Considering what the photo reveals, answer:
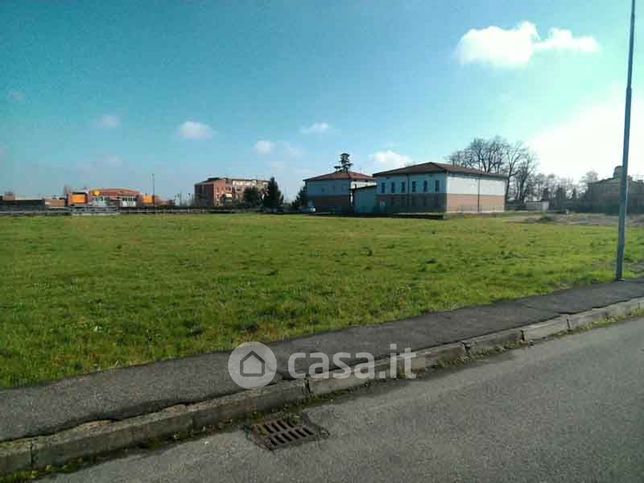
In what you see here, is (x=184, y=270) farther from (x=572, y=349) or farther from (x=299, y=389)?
(x=572, y=349)

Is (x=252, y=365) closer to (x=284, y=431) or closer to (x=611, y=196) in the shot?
(x=284, y=431)

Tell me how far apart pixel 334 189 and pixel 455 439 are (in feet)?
274

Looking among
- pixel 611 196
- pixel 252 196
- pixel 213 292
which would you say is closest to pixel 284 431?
pixel 213 292

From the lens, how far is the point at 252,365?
471 cm

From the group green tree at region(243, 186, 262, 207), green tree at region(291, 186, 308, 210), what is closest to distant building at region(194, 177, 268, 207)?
green tree at region(243, 186, 262, 207)

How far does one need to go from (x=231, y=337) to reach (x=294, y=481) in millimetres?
3016

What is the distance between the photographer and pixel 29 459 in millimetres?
3080

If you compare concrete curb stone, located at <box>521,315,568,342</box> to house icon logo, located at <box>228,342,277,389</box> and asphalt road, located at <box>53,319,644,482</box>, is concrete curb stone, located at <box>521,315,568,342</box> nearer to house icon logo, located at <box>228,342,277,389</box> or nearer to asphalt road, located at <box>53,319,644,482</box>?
asphalt road, located at <box>53,319,644,482</box>

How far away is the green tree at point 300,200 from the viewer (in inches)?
3561

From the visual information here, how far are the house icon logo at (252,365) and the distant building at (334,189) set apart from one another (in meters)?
77.1

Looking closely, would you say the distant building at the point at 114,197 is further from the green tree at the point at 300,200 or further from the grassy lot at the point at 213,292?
the grassy lot at the point at 213,292

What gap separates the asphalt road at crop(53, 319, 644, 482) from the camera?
304cm

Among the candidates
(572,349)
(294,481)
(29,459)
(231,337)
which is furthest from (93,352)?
(572,349)

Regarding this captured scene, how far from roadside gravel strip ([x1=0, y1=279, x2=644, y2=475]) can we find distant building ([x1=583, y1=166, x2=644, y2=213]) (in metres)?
66.5
